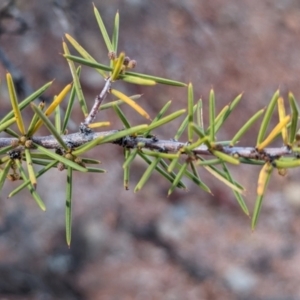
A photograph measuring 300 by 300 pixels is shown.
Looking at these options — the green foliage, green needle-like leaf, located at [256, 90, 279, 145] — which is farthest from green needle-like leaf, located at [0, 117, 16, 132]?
green needle-like leaf, located at [256, 90, 279, 145]

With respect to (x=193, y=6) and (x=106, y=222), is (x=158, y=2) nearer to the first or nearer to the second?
(x=193, y=6)

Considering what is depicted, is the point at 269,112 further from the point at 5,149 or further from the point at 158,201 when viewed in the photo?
the point at 158,201

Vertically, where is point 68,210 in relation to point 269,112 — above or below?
below

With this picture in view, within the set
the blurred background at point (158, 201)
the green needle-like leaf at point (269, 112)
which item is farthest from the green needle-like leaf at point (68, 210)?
the blurred background at point (158, 201)

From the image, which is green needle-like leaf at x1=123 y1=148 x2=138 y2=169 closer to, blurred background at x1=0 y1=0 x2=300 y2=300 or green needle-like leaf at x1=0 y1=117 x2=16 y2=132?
green needle-like leaf at x1=0 y1=117 x2=16 y2=132

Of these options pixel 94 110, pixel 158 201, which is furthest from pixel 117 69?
pixel 158 201

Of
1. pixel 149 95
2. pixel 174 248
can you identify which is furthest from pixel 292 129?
pixel 149 95
